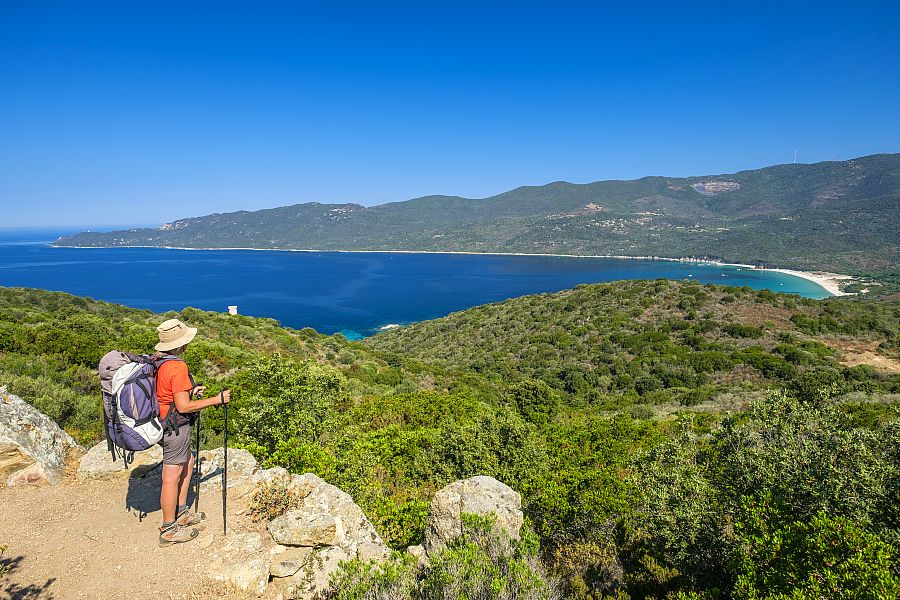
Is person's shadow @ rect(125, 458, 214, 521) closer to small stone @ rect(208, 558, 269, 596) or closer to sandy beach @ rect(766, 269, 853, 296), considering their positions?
small stone @ rect(208, 558, 269, 596)

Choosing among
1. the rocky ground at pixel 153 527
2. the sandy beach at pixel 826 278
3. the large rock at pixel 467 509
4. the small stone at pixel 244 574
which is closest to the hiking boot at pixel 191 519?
the rocky ground at pixel 153 527

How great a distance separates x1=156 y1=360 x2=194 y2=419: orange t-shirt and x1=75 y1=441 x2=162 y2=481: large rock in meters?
2.45

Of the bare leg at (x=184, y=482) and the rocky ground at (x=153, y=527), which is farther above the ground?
the bare leg at (x=184, y=482)

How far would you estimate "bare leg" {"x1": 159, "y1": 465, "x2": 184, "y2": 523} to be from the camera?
16.8 feet

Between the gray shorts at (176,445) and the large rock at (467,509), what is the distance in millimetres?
3498

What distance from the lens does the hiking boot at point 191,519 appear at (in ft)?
17.7

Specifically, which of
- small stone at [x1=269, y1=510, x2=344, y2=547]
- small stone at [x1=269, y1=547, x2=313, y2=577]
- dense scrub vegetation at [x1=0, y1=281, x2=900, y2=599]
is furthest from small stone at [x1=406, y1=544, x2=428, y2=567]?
small stone at [x1=269, y1=547, x2=313, y2=577]

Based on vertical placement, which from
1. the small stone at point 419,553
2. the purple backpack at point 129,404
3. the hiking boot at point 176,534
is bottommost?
the small stone at point 419,553

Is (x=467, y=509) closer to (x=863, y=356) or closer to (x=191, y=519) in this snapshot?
(x=191, y=519)

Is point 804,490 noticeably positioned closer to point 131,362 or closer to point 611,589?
point 611,589

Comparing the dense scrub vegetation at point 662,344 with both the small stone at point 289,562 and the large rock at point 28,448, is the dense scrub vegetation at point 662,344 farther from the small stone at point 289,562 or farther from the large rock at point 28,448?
the large rock at point 28,448

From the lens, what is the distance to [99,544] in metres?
5.15

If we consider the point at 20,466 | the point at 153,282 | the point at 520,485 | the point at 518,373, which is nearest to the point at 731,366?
the point at 518,373

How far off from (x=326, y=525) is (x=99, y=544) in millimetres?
2685
